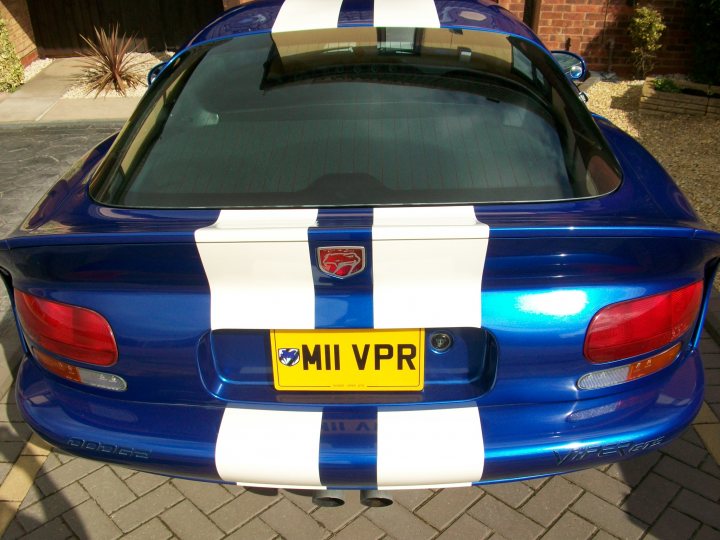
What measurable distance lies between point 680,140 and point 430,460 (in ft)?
16.9

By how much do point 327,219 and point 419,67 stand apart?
0.96 m

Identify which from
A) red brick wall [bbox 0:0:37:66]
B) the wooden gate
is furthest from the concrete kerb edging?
the wooden gate

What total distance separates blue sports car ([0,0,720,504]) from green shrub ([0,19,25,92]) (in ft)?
21.6

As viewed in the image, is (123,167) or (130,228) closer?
(130,228)

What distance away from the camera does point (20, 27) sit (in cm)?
895

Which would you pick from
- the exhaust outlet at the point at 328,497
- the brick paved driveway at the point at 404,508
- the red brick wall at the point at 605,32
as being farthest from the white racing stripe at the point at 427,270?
the red brick wall at the point at 605,32

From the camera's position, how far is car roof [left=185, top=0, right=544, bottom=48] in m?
2.59

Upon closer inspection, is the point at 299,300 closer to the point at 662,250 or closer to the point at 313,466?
the point at 313,466

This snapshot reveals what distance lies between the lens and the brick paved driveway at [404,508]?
7.56 feet

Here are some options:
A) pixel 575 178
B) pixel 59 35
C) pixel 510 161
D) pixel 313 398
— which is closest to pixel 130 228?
pixel 313 398

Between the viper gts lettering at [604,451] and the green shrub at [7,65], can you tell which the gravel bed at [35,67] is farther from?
the viper gts lettering at [604,451]

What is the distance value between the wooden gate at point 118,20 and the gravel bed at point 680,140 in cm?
542

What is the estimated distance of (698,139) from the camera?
231 inches

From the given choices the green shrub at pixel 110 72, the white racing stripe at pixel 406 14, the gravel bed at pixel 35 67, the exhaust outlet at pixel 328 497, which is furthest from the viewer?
the gravel bed at pixel 35 67
